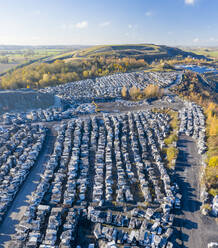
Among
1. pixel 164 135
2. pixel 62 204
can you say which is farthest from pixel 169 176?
pixel 62 204

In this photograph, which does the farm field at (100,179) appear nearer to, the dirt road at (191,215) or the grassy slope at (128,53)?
the dirt road at (191,215)

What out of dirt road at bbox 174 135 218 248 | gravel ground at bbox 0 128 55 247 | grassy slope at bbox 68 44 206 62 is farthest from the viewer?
grassy slope at bbox 68 44 206 62

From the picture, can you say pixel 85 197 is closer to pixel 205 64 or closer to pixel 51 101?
pixel 51 101

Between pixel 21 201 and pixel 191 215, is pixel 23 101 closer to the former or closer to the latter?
pixel 21 201

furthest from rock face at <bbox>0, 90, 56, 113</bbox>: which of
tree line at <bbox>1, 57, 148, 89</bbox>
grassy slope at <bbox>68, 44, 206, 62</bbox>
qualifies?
grassy slope at <bbox>68, 44, 206, 62</bbox>

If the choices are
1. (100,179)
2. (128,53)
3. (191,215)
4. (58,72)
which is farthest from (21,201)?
(128,53)

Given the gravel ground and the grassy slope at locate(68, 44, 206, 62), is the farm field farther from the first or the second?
the grassy slope at locate(68, 44, 206, 62)
